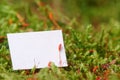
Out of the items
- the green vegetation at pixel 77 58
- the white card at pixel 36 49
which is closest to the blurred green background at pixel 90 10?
the green vegetation at pixel 77 58

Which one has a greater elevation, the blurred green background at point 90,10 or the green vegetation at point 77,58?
the blurred green background at point 90,10

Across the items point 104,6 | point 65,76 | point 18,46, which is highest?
point 104,6

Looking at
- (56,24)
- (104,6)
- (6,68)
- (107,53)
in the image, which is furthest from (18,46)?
(104,6)

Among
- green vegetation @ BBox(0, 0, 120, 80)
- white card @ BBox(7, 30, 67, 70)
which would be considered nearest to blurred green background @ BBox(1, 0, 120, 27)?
green vegetation @ BBox(0, 0, 120, 80)

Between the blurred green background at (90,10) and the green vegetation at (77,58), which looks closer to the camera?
the green vegetation at (77,58)

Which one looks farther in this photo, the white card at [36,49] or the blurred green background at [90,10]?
the blurred green background at [90,10]

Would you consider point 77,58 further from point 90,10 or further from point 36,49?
point 90,10

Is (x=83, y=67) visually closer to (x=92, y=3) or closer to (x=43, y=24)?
(x=43, y=24)

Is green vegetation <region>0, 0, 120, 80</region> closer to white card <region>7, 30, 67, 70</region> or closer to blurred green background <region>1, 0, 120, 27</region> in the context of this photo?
white card <region>7, 30, 67, 70</region>

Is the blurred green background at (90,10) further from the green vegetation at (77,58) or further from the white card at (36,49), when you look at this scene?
the white card at (36,49)
